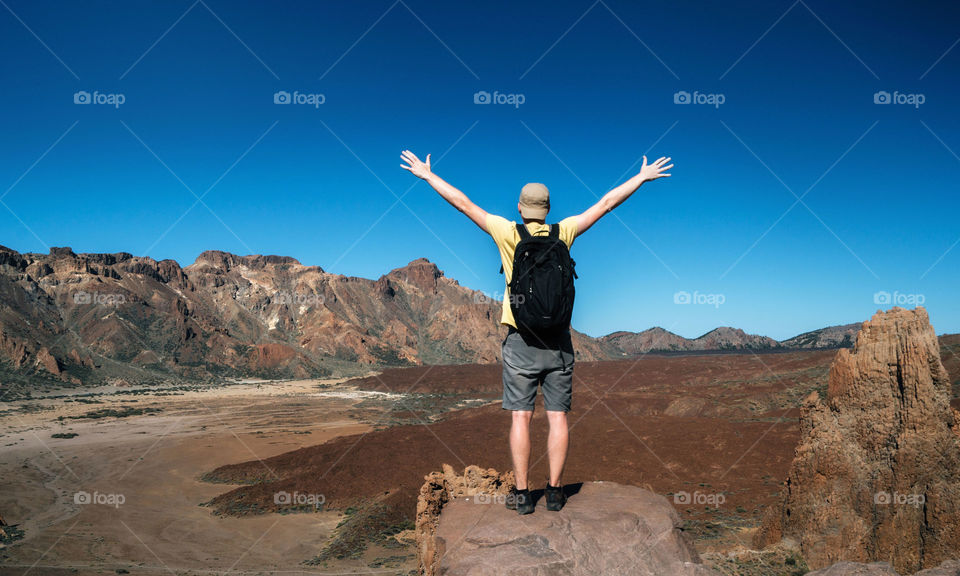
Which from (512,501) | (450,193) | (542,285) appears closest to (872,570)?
(512,501)

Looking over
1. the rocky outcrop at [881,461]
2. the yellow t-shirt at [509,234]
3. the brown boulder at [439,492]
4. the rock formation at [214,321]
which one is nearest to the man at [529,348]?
the yellow t-shirt at [509,234]

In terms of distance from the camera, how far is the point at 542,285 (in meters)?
3.35

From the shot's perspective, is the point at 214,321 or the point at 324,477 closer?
the point at 324,477

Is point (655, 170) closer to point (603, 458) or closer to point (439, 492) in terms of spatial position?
point (439, 492)

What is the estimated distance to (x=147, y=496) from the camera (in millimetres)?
19547

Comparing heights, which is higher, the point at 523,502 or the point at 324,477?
the point at 523,502

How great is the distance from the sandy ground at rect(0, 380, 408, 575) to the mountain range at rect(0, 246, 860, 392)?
38.7 m

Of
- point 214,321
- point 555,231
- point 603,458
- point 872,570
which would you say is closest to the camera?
point 872,570

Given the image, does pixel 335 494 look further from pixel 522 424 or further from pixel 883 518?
pixel 522 424

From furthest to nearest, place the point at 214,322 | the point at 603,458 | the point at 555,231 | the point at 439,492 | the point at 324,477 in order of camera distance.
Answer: the point at 214,322
the point at 324,477
the point at 603,458
the point at 439,492
the point at 555,231

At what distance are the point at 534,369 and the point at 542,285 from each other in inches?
23.7

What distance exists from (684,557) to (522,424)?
1.34m

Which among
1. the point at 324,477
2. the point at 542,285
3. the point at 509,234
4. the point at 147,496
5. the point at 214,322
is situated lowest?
the point at 147,496

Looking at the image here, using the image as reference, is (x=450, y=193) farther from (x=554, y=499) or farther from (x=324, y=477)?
(x=324, y=477)
